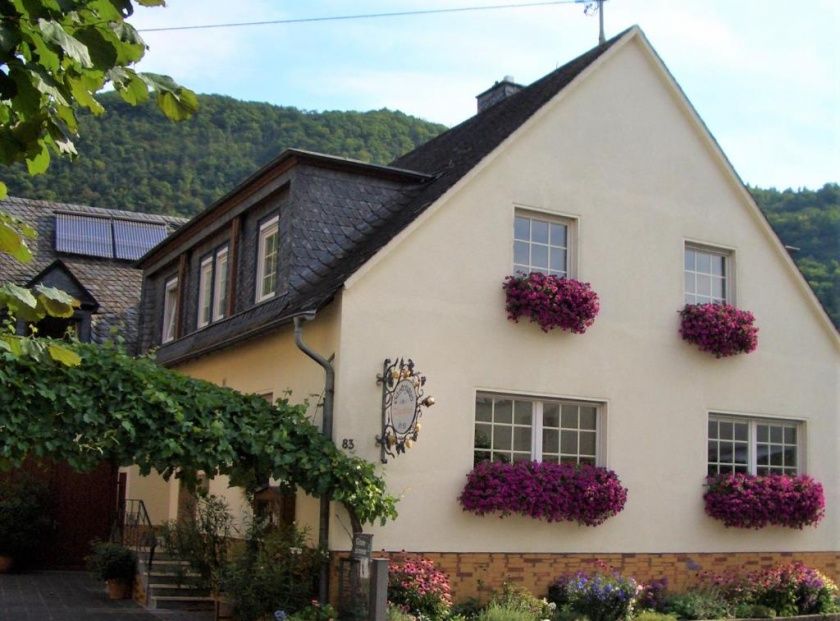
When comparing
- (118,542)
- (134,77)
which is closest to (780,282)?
(118,542)

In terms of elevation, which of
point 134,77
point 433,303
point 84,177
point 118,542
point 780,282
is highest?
point 84,177

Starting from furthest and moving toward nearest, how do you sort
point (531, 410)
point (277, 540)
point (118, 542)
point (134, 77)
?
point (118, 542) < point (531, 410) < point (277, 540) < point (134, 77)

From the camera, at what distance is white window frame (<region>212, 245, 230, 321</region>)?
57.6ft

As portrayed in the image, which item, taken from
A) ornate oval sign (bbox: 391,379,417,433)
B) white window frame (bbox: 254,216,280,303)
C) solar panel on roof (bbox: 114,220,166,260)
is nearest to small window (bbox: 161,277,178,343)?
white window frame (bbox: 254,216,280,303)

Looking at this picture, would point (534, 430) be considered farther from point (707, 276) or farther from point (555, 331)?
point (707, 276)

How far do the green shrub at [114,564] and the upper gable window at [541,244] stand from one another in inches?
295

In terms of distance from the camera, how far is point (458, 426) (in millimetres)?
13258

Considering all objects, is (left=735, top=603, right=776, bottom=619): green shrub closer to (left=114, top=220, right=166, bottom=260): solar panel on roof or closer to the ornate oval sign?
the ornate oval sign

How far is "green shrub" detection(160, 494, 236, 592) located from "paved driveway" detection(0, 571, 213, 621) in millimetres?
627

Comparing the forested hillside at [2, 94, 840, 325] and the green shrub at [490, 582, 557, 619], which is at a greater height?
the forested hillside at [2, 94, 840, 325]

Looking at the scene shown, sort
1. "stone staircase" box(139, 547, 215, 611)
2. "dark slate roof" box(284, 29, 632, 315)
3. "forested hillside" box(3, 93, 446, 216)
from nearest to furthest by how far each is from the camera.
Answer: "dark slate roof" box(284, 29, 632, 315) → "stone staircase" box(139, 547, 215, 611) → "forested hillside" box(3, 93, 446, 216)

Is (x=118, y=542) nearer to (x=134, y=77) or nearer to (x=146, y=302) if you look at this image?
(x=146, y=302)

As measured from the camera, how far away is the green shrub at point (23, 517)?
61.2 ft

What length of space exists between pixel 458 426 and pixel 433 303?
156 centimetres
